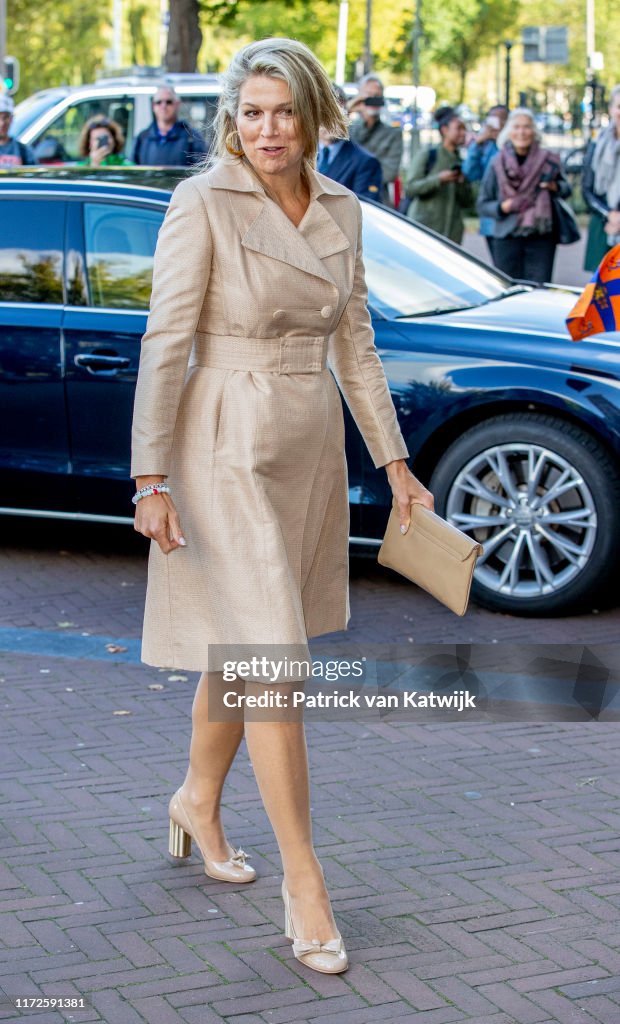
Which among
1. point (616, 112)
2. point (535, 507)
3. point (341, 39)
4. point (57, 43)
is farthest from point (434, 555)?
point (341, 39)

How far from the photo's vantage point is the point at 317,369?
11.6 feet

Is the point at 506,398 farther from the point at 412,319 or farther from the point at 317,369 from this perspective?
the point at 317,369

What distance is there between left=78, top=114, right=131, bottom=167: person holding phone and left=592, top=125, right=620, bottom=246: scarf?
3.87 metres

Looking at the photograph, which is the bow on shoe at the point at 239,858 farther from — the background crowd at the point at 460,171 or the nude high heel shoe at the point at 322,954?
the background crowd at the point at 460,171

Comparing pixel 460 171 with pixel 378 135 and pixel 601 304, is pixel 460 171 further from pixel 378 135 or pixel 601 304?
pixel 601 304

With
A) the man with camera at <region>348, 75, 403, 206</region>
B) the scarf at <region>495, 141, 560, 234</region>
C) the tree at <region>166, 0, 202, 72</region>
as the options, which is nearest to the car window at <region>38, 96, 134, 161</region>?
the man with camera at <region>348, 75, 403, 206</region>

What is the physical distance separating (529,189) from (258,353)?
8.38 meters

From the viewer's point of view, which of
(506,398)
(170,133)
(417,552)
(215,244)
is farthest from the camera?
(170,133)

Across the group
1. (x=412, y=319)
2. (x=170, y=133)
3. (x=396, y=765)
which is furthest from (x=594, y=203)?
(x=396, y=765)

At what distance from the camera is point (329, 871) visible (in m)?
3.96

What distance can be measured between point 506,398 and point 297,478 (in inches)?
114

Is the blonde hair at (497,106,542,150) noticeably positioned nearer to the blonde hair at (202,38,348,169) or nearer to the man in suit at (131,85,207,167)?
the man in suit at (131,85,207,167)

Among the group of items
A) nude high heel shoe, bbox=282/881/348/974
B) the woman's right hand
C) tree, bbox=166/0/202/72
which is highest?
tree, bbox=166/0/202/72

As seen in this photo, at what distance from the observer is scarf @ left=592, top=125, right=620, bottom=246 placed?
36.9 feet
